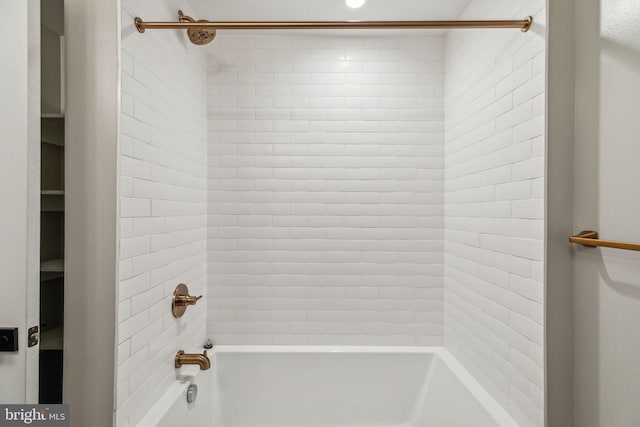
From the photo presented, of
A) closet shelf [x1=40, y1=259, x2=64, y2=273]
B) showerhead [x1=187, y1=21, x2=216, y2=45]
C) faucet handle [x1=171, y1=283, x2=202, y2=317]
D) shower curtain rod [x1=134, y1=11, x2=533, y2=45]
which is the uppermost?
showerhead [x1=187, y1=21, x2=216, y2=45]

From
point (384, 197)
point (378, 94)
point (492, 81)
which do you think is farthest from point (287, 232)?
point (492, 81)

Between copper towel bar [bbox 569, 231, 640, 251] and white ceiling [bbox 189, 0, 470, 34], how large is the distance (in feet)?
4.59

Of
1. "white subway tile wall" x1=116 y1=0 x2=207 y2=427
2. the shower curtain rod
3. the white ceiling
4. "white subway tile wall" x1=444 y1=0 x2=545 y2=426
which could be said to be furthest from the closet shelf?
"white subway tile wall" x1=444 y1=0 x2=545 y2=426

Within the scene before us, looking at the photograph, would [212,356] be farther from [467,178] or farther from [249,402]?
[467,178]

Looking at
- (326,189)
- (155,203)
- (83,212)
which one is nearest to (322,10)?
(326,189)

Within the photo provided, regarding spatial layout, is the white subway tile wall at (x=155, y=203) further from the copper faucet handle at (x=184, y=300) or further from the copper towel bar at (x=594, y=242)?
the copper towel bar at (x=594, y=242)

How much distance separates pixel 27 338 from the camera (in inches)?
41.8

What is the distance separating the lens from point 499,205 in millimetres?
1536

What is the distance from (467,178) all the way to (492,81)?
488 mm

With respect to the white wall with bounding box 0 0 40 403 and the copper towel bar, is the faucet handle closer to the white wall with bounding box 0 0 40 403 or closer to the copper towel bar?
the white wall with bounding box 0 0 40 403

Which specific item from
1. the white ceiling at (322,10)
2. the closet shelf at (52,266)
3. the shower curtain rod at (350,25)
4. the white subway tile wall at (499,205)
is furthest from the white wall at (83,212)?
the white subway tile wall at (499,205)

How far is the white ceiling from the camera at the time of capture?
1902 millimetres

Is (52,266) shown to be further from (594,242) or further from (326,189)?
(594,242)

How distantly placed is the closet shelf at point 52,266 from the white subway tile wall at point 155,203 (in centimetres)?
18
